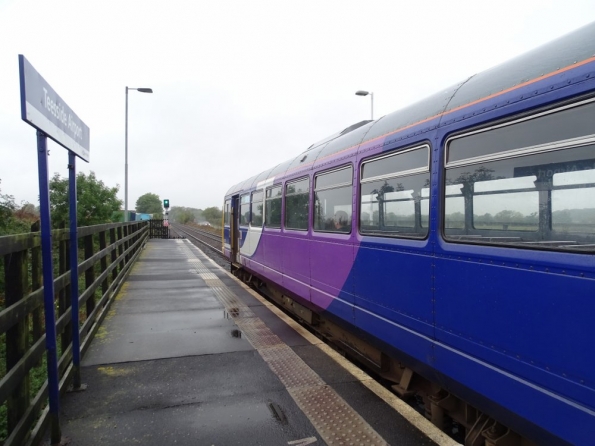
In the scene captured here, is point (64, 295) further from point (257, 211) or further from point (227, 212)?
point (227, 212)

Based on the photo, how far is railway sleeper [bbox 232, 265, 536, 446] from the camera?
9.43 ft

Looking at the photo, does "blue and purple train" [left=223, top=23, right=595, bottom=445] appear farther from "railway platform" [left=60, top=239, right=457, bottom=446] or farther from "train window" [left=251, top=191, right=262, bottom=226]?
"train window" [left=251, top=191, right=262, bottom=226]

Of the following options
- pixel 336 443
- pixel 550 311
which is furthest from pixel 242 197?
pixel 550 311

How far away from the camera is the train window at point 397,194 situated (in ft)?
11.3

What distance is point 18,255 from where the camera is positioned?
2.63 meters

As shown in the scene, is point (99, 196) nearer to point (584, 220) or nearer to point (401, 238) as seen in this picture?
point (401, 238)

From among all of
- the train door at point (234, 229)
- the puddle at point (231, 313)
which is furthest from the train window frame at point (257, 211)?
the puddle at point (231, 313)

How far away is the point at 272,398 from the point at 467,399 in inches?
63.0

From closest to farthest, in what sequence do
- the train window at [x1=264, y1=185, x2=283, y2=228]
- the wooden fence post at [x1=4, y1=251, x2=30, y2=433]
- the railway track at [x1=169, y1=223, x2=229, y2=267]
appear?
the wooden fence post at [x1=4, y1=251, x2=30, y2=433], the train window at [x1=264, y1=185, x2=283, y2=228], the railway track at [x1=169, y1=223, x2=229, y2=267]

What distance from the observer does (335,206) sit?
510 centimetres

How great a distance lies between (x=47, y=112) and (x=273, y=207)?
17.8ft

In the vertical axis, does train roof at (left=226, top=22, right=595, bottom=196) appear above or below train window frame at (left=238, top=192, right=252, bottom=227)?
above

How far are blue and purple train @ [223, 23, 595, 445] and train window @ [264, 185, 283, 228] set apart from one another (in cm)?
284

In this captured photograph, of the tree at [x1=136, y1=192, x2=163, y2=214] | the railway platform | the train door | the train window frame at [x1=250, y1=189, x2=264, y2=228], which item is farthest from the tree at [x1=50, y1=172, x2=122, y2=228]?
the tree at [x1=136, y1=192, x2=163, y2=214]
